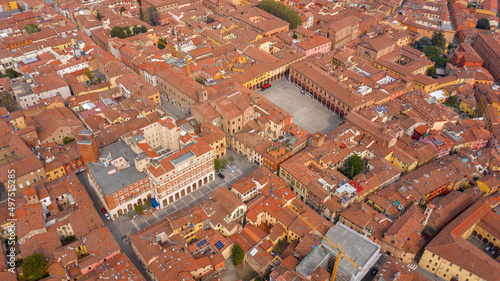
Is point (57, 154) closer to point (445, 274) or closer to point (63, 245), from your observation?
point (63, 245)

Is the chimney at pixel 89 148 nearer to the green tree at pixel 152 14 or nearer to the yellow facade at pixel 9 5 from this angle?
the green tree at pixel 152 14

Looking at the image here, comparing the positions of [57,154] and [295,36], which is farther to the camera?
[295,36]

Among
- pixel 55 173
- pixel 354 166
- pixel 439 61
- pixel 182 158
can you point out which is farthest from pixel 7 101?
pixel 439 61

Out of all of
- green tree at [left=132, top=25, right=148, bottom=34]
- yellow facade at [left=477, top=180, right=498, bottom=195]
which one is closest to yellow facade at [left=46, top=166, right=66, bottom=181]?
green tree at [left=132, top=25, right=148, bottom=34]

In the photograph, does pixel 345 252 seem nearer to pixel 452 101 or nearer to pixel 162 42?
pixel 452 101

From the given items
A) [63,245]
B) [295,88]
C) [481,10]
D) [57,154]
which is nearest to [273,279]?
[63,245]

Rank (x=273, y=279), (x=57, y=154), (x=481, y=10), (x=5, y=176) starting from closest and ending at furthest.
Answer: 1. (x=273, y=279)
2. (x=5, y=176)
3. (x=57, y=154)
4. (x=481, y=10)

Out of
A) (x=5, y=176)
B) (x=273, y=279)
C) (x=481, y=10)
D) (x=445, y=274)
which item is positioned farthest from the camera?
(x=481, y=10)
